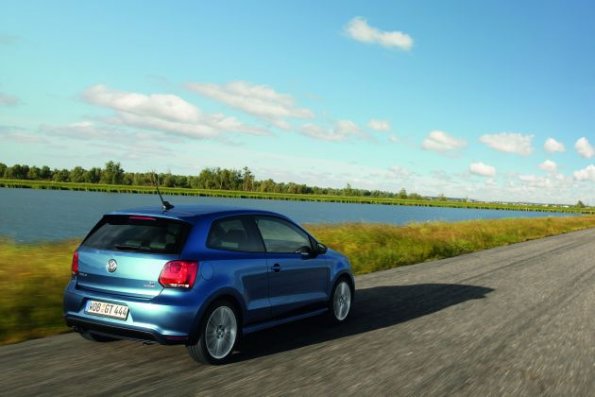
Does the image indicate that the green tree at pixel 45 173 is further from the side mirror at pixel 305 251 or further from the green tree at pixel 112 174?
the side mirror at pixel 305 251

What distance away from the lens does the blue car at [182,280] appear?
15.9 feet

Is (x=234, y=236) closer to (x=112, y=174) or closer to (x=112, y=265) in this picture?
(x=112, y=265)

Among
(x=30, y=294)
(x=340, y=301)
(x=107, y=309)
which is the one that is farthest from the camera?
(x=340, y=301)

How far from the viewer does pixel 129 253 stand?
16.4 ft

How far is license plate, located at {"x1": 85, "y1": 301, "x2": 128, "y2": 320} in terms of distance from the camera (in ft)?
16.0

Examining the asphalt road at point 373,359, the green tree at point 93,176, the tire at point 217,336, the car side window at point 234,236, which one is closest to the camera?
the asphalt road at point 373,359

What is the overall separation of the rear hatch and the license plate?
12cm

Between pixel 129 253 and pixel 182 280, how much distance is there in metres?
0.59

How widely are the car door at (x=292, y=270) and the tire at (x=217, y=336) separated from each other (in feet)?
2.10

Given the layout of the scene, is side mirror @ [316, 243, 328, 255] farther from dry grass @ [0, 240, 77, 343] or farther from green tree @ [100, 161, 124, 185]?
green tree @ [100, 161, 124, 185]

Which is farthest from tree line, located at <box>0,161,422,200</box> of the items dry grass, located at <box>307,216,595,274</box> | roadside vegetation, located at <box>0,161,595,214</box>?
dry grass, located at <box>307,216,595,274</box>

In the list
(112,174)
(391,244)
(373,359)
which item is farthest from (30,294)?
(112,174)

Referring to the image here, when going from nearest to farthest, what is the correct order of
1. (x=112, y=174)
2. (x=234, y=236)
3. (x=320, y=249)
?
(x=234, y=236)
(x=320, y=249)
(x=112, y=174)

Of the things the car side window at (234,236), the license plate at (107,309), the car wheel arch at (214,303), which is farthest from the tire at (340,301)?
the license plate at (107,309)
